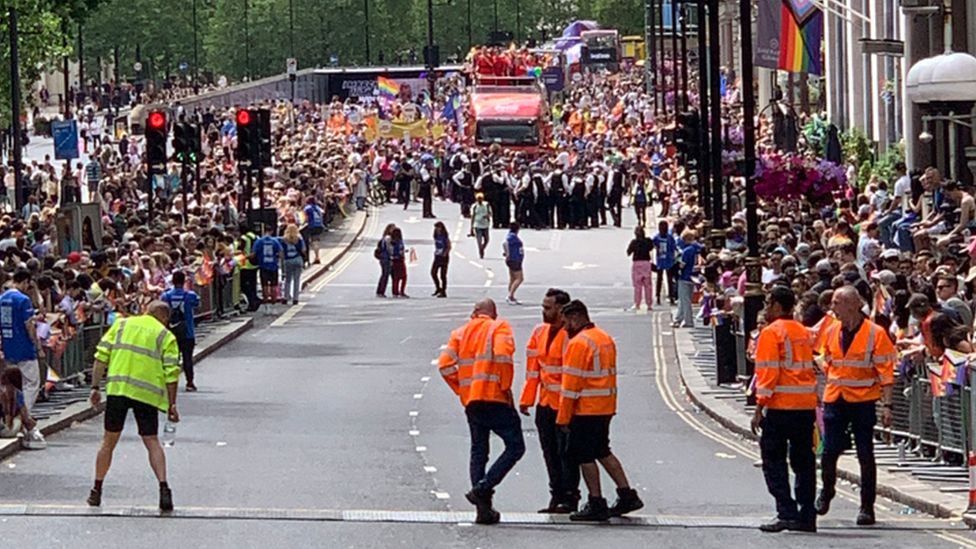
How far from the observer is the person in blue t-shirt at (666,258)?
43125mm

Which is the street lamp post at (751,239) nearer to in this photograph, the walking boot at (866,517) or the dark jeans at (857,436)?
the dark jeans at (857,436)

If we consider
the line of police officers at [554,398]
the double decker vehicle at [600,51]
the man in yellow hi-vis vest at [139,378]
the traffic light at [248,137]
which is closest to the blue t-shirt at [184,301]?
the man in yellow hi-vis vest at [139,378]

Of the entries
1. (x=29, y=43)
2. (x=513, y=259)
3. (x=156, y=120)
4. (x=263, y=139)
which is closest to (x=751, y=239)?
(x=156, y=120)

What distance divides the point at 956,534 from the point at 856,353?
4.79ft

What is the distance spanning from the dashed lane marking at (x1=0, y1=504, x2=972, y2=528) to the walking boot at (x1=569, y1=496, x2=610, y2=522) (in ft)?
0.22

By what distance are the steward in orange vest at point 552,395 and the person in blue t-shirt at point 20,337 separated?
696cm

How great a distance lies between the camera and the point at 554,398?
60.0 feet

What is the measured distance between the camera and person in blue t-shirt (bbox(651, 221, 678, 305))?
4312 cm

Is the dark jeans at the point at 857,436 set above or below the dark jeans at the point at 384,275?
below

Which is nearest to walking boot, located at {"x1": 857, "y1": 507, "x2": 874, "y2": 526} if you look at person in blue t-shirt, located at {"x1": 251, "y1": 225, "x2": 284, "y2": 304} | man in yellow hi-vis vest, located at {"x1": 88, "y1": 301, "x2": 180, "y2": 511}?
man in yellow hi-vis vest, located at {"x1": 88, "y1": 301, "x2": 180, "y2": 511}

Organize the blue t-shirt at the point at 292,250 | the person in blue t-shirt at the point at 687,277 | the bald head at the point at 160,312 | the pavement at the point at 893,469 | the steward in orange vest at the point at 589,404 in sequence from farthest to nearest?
1. the blue t-shirt at the point at 292,250
2. the person in blue t-shirt at the point at 687,277
3. the bald head at the point at 160,312
4. the pavement at the point at 893,469
5. the steward in orange vest at the point at 589,404

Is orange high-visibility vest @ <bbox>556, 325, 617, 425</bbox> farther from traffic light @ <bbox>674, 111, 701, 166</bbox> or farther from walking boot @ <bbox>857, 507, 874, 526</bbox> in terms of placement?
traffic light @ <bbox>674, 111, 701, 166</bbox>

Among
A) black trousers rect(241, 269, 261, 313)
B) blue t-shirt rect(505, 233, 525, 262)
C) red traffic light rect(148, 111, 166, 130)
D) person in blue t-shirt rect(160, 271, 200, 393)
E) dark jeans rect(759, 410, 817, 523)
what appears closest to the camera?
dark jeans rect(759, 410, 817, 523)

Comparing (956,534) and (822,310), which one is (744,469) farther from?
(956,534)
